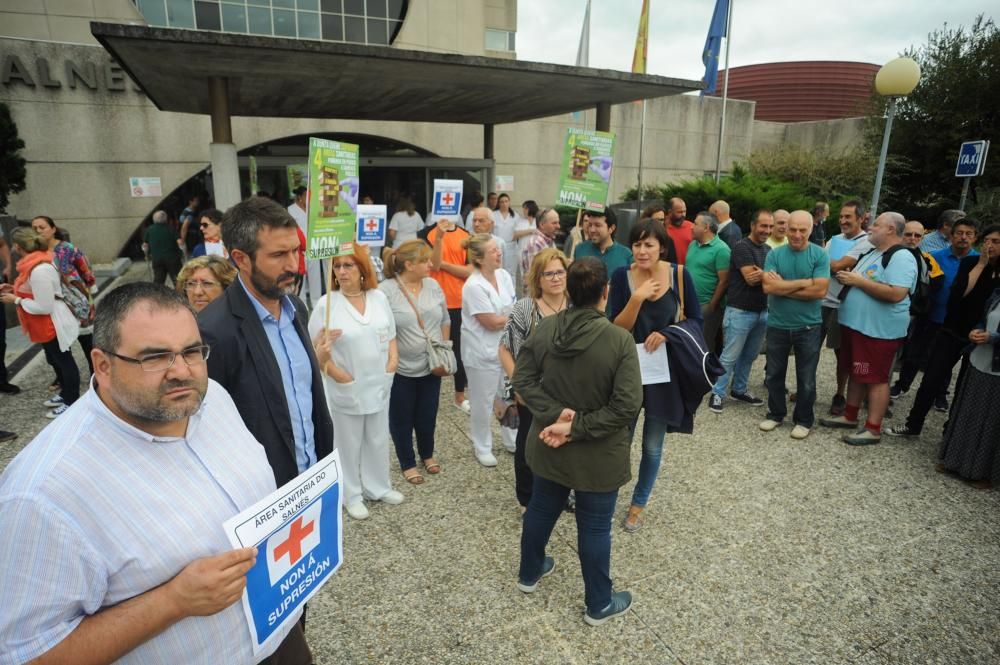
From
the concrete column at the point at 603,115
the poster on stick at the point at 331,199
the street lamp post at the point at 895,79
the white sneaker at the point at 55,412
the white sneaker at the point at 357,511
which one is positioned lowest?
the white sneaker at the point at 55,412

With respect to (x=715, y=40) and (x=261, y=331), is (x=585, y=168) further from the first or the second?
Result: (x=715, y=40)

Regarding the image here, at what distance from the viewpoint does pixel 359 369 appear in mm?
3768

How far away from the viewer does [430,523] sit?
3902mm

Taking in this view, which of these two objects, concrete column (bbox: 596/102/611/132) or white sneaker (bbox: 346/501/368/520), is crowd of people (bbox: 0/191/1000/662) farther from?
concrete column (bbox: 596/102/611/132)

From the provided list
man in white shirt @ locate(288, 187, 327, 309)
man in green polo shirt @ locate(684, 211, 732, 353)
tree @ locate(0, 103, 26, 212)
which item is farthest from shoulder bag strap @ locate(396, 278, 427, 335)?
tree @ locate(0, 103, 26, 212)

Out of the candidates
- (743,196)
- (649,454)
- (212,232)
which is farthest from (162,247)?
(743,196)

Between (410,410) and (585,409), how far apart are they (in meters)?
2.10

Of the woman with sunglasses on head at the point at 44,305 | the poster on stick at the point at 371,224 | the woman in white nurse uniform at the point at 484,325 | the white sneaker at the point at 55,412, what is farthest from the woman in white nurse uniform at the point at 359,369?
the white sneaker at the point at 55,412

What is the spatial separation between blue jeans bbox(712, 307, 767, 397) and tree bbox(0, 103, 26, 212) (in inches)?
564

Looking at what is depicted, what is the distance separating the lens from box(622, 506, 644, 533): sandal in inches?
150

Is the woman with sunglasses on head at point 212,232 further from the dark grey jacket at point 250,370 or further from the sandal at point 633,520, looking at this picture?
the sandal at point 633,520

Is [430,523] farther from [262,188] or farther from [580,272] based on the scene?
[262,188]

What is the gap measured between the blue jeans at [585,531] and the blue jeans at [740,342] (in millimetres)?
3386

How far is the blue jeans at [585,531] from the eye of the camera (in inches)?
110
